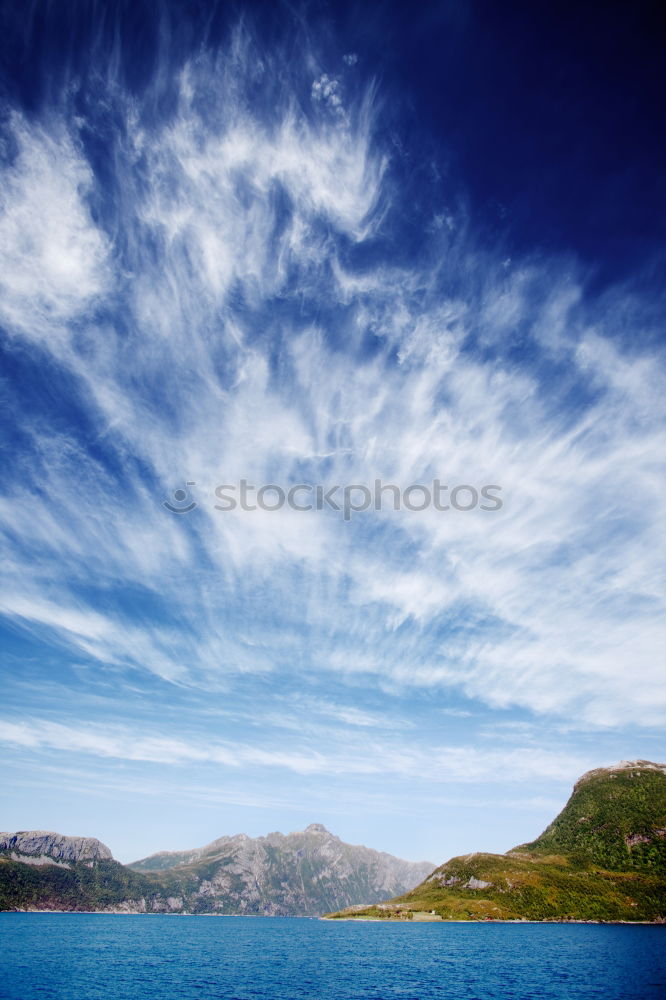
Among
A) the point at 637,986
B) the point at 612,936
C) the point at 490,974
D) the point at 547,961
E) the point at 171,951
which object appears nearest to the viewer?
the point at 637,986

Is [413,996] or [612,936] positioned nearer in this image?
[413,996]

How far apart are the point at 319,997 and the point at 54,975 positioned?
210 feet

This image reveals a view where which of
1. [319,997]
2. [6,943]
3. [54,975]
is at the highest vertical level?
[319,997]

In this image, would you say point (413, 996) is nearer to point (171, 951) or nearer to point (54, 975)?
point (54, 975)

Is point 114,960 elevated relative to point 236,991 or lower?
lower

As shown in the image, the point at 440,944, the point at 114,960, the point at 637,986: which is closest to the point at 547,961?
the point at 637,986

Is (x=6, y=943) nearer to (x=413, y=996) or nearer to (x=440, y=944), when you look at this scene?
(x=440, y=944)

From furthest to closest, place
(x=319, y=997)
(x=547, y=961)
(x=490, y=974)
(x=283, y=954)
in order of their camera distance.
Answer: (x=283, y=954) < (x=547, y=961) < (x=490, y=974) < (x=319, y=997)

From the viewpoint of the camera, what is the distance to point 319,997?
8700 centimetres

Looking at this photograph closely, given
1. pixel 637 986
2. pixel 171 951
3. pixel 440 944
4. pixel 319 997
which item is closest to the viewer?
pixel 319 997

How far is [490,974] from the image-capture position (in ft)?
383

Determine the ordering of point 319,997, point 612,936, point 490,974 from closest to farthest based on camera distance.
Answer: point 319,997 < point 490,974 < point 612,936

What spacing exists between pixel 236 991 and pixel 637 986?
78.9 meters

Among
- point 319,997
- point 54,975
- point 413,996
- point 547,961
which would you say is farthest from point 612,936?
point 54,975
